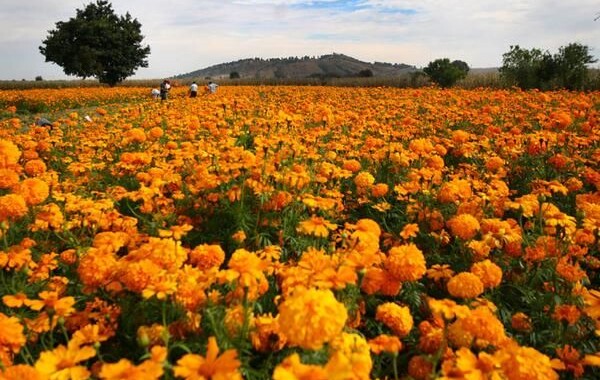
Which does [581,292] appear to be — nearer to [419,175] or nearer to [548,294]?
[548,294]

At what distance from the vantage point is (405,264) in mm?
2014

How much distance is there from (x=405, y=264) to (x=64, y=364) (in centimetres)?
135

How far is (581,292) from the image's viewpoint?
7.62 feet

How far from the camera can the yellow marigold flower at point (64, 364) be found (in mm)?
1348

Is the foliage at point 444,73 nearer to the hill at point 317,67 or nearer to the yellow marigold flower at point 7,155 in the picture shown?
the yellow marigold flower at point 7,155

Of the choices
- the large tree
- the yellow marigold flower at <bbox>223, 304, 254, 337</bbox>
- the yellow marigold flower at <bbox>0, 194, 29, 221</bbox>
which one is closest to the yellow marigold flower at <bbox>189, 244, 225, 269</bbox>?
the yellow marigold flower at <bbox>223, 304, 254, 337</bbox>

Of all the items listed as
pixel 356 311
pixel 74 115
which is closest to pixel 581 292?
pixel 356 311

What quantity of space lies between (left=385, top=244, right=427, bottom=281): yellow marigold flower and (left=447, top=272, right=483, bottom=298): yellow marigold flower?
0.16 meters

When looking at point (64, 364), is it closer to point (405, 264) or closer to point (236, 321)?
point (236, 321)

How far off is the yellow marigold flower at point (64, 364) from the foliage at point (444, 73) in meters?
24.7

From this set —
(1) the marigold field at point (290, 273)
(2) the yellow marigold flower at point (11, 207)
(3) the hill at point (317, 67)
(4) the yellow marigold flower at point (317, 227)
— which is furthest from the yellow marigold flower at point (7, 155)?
(3) the hill at point (317, 67)

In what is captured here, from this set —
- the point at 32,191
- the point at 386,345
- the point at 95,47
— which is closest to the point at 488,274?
the point at 386,345

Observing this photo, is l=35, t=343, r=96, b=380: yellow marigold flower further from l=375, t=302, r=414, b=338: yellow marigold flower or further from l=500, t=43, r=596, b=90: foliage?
l=500, t=43, r=596, b=90: foliage

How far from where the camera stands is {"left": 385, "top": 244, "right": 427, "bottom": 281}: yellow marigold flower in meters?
2.00
